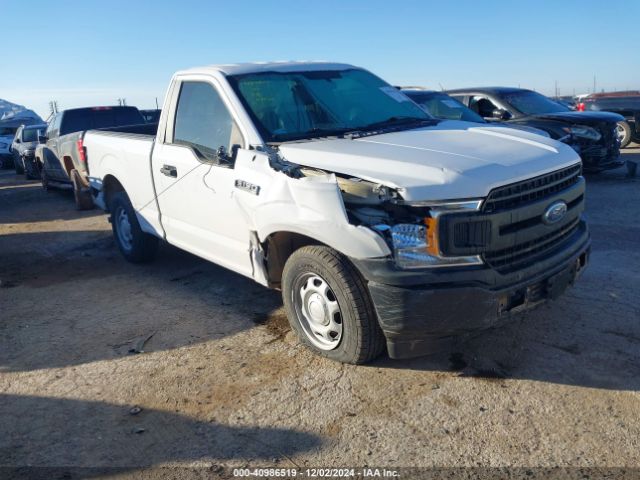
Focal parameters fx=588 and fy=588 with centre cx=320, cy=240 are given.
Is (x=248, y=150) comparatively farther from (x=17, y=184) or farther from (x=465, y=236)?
(x=17, y=184)

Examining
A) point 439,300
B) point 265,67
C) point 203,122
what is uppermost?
point 265,67

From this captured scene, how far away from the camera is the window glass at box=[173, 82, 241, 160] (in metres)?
4.54

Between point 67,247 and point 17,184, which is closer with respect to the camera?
point 67,247

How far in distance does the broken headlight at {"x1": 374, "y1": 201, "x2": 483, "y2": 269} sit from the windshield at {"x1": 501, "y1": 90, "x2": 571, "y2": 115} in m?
7.61

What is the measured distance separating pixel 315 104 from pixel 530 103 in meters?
7.01

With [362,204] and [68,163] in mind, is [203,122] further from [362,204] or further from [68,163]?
[68,163]

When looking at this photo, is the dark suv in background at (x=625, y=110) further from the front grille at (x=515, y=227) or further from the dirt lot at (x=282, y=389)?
the front grille at (x=515, y=227)

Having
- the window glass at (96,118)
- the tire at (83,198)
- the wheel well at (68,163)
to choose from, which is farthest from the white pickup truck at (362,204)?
the window glass at (96,118)

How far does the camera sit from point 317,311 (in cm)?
388

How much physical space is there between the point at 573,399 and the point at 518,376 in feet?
1.21

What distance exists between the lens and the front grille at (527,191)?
3.35 meters

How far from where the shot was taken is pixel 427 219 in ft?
10.8

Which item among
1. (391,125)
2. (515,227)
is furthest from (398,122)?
(515,227)

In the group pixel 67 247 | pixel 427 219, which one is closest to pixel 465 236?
pixel 427 219
